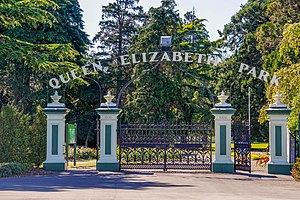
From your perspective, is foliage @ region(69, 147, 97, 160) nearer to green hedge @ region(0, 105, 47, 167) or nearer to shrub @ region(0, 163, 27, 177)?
green hedge @ region(0, 105, 47, 167)

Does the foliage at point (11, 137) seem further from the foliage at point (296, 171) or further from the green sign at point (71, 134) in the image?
the foliage at point (296, 171)

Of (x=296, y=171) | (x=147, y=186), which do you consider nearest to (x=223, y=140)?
(x=296, y=171)

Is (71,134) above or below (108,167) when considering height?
above

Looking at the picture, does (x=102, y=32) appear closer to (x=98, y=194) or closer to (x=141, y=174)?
(x=141, y=174)

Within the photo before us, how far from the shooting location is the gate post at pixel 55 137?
18344mm

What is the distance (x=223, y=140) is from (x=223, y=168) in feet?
3.34

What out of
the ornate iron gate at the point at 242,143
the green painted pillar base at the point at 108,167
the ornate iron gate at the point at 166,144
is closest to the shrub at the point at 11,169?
the green painted pillar base at the point at 108,167

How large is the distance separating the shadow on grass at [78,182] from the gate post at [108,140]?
2.66ft

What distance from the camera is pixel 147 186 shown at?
550 inches

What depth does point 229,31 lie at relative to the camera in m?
44.4

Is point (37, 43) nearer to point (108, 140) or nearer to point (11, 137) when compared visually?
point (11, 137)

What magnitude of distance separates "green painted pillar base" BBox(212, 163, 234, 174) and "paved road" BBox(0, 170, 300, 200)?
0.54 m

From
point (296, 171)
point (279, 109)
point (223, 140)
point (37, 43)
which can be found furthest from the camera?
point (37, 43)

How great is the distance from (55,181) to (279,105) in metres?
8.36
